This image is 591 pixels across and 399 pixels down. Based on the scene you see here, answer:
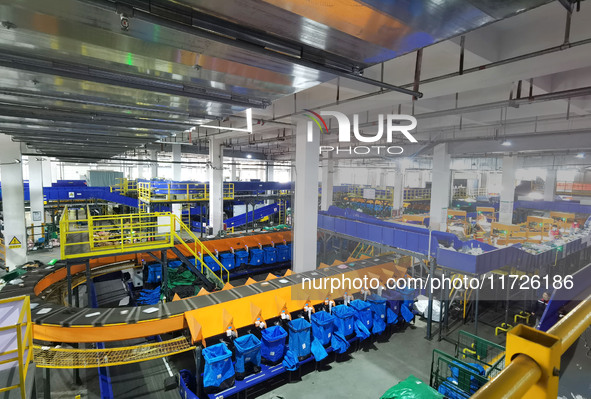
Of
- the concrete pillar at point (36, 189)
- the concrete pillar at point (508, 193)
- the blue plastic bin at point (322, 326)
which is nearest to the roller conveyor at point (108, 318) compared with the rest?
the blue plastic bin at point (322, 326)

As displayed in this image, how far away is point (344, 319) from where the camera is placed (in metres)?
6.99

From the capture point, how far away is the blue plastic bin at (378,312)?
7555 millimetres

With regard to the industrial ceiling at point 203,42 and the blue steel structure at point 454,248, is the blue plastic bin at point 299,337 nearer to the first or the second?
the blue steel structure at point 454,248

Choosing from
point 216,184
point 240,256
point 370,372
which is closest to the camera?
point 370,372

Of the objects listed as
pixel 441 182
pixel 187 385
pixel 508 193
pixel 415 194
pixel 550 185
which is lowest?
pixel 187 385

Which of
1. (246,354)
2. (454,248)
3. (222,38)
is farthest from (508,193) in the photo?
(222,38)

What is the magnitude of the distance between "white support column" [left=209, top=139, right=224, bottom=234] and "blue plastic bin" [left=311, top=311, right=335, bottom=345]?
11763mm

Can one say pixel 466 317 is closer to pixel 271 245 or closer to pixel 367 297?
pixel 367 297

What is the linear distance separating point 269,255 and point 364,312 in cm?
632

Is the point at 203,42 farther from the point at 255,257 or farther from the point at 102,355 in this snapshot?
the point at 255,257

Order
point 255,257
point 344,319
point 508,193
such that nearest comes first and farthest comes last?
point 344,319 < point 255,257 < point 508,193

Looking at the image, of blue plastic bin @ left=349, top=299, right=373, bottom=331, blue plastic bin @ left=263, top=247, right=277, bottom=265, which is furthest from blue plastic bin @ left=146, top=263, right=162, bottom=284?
blue plastic bin @ left=349, top=299, right=373, bottom=331

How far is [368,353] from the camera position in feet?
23.9

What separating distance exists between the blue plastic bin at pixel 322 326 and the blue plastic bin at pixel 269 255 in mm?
6401
